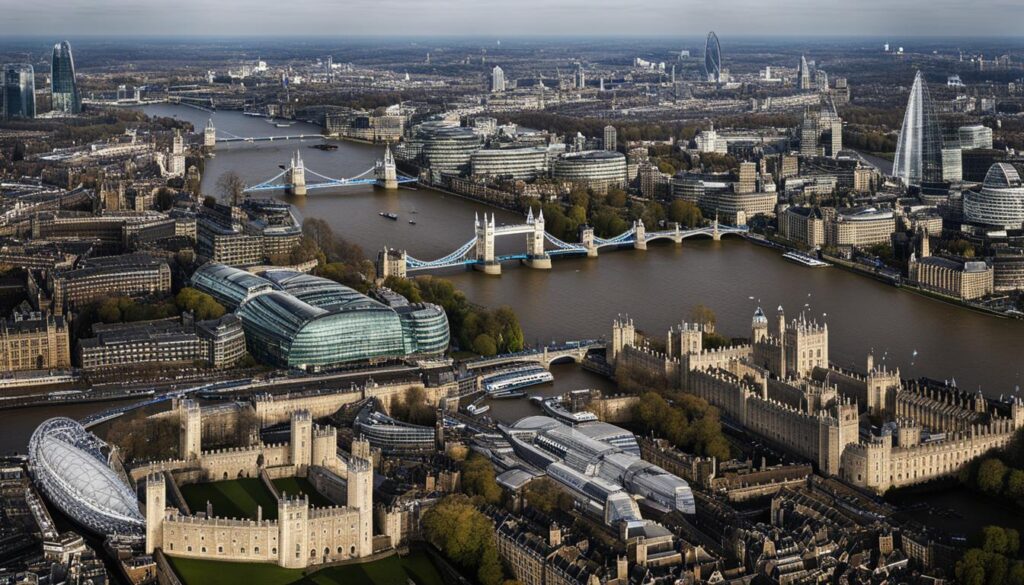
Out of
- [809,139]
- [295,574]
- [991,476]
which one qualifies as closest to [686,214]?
[809,139]

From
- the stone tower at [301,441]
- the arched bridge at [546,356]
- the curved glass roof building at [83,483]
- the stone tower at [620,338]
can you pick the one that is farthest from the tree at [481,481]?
the stone tower at [620,338]

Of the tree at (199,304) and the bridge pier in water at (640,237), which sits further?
the bridge pier in water at (640,237)

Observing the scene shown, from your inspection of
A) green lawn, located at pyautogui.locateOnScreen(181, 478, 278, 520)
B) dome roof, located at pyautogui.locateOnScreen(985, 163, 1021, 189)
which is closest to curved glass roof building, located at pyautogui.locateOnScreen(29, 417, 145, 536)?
green lawn, located at pyautogui.locateOnScreen(181, 478, 278, 520)

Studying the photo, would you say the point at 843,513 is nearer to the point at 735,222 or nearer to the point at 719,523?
the point at 719,523

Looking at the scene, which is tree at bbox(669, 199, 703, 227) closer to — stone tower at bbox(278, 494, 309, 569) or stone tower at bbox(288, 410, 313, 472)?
stone tower at bbox(288, 410, 313, 472)

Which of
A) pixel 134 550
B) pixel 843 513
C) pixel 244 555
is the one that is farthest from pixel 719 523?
pixel 134 550

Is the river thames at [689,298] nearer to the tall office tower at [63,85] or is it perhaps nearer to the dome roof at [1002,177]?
the dome roof at [1002,177]
